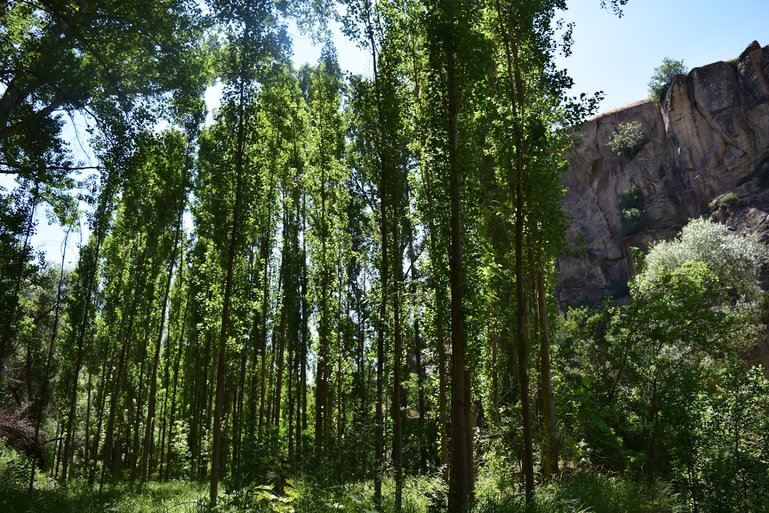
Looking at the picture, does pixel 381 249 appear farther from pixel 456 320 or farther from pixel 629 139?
pixel 629 139

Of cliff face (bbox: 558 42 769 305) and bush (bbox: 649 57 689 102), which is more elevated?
bush (bbox: 649 57 689 102)

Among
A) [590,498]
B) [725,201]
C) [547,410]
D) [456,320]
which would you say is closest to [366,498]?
[456,320]

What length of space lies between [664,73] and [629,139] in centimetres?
816

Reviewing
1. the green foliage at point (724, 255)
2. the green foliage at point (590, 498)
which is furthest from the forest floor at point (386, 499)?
the green foliage at point (724, 255)

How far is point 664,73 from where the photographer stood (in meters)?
53.5

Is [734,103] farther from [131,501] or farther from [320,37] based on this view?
[131,501]

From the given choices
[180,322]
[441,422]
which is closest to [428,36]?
[441,422]

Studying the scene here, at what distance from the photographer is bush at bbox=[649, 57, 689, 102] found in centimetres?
5294

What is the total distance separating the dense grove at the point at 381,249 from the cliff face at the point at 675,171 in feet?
93.2

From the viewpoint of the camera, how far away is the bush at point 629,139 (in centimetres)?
5281

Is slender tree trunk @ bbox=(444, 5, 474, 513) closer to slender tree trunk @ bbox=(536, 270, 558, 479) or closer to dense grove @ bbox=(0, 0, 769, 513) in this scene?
dense grove @ bbox=(0, 0, 769, 513)

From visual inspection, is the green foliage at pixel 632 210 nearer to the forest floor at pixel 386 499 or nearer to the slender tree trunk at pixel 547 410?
the forest floor at pixel 386 499

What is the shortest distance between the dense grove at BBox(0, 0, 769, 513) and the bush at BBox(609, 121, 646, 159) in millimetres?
36656

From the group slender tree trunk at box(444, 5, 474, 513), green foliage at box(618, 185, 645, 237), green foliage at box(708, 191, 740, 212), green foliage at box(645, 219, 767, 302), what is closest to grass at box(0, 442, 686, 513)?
slender tree trunk at box(444, 5, 474, 513)
